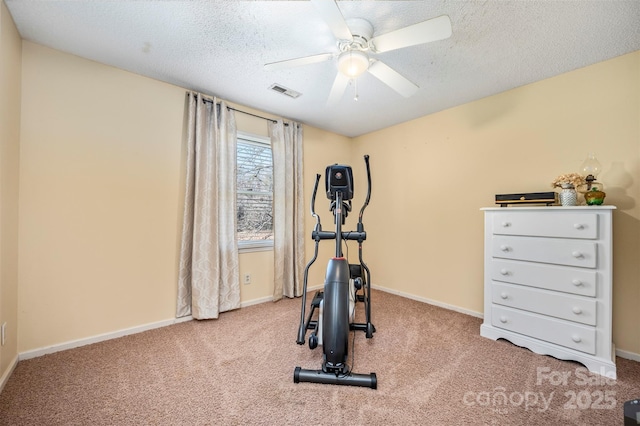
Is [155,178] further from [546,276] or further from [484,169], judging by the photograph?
[546,276]

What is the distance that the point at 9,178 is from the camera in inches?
66.4

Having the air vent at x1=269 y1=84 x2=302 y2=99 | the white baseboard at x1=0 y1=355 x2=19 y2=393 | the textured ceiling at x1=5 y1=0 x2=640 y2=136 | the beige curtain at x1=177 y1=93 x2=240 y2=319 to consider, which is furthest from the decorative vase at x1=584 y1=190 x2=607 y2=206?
the white baseboard at x1=0 y1=355 x2=19 y2=393

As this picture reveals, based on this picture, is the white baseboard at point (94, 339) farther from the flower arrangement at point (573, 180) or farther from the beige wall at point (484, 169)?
the flower arrangement at point (573, 180)

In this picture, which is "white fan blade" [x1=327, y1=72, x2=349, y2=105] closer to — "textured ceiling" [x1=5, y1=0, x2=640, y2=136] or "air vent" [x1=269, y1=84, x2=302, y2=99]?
"textured ceiling" [x1=5, y1=0, x2=640, y2=136]

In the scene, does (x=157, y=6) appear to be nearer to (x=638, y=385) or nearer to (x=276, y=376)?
(x=276, y=376)

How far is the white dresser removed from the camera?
178 centimetres

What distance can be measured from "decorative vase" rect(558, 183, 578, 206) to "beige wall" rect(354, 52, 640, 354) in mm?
328

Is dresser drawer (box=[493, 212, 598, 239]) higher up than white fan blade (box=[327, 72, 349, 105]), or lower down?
lower down

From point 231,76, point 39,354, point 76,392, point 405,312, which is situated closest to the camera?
point 76,392

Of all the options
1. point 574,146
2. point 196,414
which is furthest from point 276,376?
point 574,146

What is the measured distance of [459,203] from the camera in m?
2.93

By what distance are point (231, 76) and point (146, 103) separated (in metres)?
0.84

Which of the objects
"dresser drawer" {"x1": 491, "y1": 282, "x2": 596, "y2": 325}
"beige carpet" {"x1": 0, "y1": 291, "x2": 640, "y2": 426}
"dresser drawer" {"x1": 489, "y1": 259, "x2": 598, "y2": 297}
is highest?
"dresser drawer" {"x1": 489, "y1": 259, "x2": 598, "y2": 297}

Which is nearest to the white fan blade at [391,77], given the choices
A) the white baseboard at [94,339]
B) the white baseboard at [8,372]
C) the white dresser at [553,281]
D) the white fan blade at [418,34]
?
the white fan blade at [418,34]
